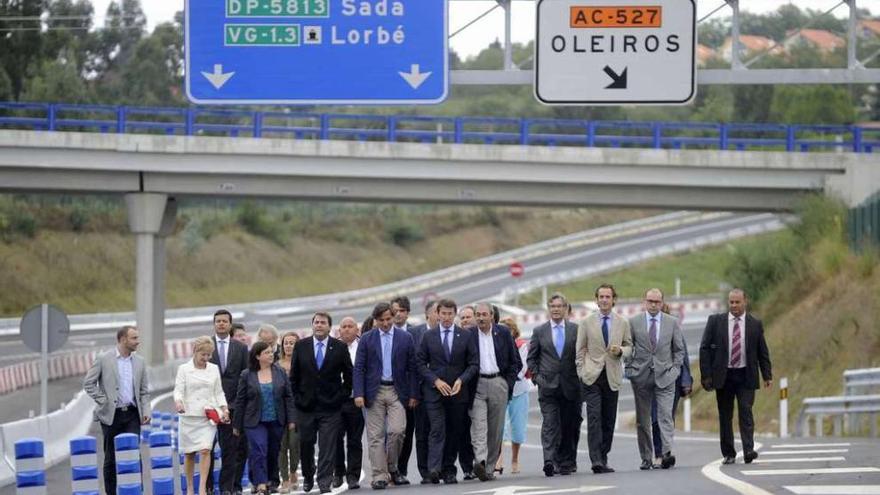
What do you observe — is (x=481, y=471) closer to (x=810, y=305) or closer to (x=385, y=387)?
(x=385, y=387)

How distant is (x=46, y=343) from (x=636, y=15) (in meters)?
11.2

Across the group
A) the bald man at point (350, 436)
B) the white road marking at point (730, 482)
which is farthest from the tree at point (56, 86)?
the white road marking at point (730, 482)

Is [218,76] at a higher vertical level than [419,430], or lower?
higher

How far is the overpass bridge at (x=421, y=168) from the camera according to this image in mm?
46000

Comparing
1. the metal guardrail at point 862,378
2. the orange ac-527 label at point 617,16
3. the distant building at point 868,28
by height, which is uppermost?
the distant building at point 868,28

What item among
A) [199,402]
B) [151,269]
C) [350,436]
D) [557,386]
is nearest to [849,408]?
[557,386]

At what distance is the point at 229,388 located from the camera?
20.0 meters

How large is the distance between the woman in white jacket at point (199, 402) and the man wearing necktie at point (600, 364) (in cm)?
381

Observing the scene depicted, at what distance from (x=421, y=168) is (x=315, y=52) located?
79.5 feet

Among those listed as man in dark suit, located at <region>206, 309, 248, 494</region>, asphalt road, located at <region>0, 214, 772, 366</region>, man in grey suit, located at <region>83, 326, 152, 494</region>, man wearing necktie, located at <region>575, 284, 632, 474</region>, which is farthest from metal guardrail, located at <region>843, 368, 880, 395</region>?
asphalt road, located at <region>0, 214, 772, 366</region>

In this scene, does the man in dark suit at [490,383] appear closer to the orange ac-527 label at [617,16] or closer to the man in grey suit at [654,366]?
the man in grey suit at [654,366]

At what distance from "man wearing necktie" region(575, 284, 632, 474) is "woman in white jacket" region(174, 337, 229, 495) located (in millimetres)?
3815

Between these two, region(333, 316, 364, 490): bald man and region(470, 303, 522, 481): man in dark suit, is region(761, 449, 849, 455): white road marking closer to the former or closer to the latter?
region(470, 303, 522, 481): man in dark suit

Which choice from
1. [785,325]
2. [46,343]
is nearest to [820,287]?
[785,325]
